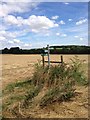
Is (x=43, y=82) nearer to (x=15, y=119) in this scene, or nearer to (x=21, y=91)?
(x=21, y=91)

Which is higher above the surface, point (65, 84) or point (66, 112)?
point (65, 84)

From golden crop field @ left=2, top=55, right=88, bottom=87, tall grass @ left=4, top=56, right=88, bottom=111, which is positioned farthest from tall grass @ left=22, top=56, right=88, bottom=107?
golden crop field @ left=2, top=55, right=88, bottom=87

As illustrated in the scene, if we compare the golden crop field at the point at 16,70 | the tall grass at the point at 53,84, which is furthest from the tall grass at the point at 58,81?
the golden crop field at the point at 16,70

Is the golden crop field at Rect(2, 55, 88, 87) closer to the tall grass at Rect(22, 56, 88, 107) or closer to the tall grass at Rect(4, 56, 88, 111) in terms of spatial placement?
the tall grass at Rect(4, 56, 88, 111)

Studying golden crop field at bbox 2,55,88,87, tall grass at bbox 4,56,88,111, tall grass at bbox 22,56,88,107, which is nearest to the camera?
tall grass at bbox 4,56,88,111

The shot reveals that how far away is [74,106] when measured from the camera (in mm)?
7363

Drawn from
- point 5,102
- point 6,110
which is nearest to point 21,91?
point 5,102

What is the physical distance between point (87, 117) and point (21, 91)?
11.0ft

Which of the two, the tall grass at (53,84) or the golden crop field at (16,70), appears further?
the golden crop field at (16,70)

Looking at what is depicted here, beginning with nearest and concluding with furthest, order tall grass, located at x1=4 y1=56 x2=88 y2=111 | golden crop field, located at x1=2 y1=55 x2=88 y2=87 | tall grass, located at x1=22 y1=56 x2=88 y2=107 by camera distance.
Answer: tall grass, located at x1=4 y1=56 x2=88 y2=111 < tall grass, located at x1=22 y1=56 x2=88 y2=107 < golden crop field, located at x1=2 y1=55 x2=88 y2=87

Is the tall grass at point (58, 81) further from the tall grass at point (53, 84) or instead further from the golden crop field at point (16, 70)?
the golden crop field at point (16, 70)

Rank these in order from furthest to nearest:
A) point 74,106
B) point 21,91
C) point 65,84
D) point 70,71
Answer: point 70,71 < point 21,91 < point 65,84 < point 74,106

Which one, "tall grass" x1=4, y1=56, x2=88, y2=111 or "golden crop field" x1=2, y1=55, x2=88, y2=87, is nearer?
"tall grass" x1=4, y1=56, x2=88, y2=111

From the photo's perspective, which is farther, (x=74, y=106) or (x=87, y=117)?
(x=74, y=106)
